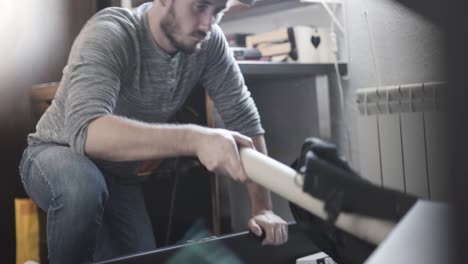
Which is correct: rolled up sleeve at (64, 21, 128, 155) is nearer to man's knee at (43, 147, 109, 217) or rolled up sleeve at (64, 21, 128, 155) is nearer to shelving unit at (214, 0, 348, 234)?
man's knee at (43, 147, 109, 217)

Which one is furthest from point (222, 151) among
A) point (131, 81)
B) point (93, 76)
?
point (131, 81)

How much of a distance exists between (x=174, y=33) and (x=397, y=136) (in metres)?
0.44

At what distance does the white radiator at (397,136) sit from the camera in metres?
0.54

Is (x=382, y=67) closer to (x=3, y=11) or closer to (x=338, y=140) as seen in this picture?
(x=338, y=140)

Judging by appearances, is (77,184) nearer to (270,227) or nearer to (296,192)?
(270,227)

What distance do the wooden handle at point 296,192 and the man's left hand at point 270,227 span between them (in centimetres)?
31

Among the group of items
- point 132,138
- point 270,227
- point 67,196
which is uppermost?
point 132,138

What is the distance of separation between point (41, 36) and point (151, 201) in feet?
1.45

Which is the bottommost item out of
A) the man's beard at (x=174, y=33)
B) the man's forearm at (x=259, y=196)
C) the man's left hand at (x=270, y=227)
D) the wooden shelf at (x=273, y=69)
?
the man's left hand at (x=270, y=227)

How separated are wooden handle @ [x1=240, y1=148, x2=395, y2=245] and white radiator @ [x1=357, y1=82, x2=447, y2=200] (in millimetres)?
51

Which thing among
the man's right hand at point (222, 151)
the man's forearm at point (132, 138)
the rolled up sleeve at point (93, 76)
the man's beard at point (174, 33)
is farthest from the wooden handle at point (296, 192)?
the man's beard at point (174, 33)

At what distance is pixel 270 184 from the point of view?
607 millimetres

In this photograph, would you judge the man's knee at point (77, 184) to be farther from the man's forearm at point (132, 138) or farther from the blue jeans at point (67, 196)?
the man's forearm at point (132, 138)

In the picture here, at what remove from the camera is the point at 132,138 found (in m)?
0.76
